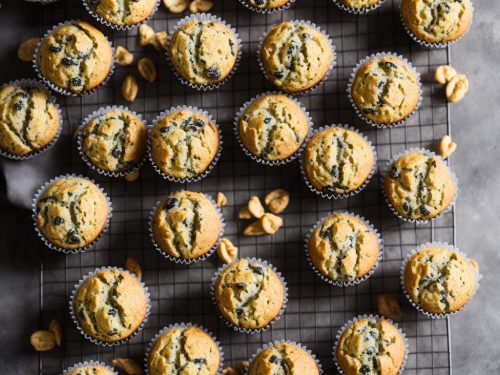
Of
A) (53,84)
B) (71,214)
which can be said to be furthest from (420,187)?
(53,84)

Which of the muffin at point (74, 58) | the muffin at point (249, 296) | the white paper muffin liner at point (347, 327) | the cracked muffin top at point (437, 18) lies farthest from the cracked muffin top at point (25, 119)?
the cracked muffin top at point (437, 18)

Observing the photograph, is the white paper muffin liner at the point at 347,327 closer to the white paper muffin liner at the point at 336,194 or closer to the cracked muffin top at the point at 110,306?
the white paper muffin liner at the point at 336,194

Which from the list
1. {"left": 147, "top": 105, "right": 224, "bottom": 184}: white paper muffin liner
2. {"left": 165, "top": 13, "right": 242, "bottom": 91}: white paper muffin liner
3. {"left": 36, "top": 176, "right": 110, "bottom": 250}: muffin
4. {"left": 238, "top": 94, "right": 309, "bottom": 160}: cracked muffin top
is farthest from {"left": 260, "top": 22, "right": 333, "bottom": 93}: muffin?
{"left": 36, "top": 176, "right": 110, "bottom": 250}: muffin

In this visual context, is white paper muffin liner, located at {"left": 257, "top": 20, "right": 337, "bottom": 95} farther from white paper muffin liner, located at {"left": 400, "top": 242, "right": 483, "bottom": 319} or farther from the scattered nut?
white paper muffin liner, located at {"left": 400, "top": 242, "right": 483, "bottom": 319}

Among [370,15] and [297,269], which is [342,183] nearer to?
[297,269]

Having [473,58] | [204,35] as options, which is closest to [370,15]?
[473,58]

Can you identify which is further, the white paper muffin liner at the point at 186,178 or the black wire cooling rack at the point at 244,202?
the black wire cooling rack at the point at 244,202

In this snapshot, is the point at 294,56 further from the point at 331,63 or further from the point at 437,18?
the point at 437,18
